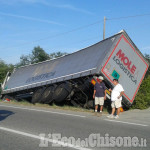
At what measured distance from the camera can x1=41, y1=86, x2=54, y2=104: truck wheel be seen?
14083mm

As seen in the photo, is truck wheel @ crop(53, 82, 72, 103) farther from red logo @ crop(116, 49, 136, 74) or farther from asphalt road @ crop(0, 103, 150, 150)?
asphalt road @ crop(0, 103, 150, 150)

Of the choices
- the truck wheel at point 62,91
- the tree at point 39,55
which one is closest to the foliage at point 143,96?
the truck wheel at point 62,91

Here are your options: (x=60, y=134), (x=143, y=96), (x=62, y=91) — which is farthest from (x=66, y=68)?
(x=60, y=134)

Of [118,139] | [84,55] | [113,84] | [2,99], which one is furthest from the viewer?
[2,99]

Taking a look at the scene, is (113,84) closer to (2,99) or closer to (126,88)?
(126,88)

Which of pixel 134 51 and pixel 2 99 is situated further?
pixel 2 99

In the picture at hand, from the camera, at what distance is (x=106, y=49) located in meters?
11.3

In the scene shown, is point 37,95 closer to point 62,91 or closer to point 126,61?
point 62,91

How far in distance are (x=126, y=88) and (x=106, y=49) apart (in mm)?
1956

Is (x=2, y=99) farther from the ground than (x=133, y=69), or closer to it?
closer to it

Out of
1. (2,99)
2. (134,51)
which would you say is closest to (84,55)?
(134,51)

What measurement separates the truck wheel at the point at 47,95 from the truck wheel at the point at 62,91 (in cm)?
66

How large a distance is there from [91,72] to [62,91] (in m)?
2.47

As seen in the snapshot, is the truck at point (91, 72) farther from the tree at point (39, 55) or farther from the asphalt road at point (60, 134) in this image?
the tree at point (39, 55)
